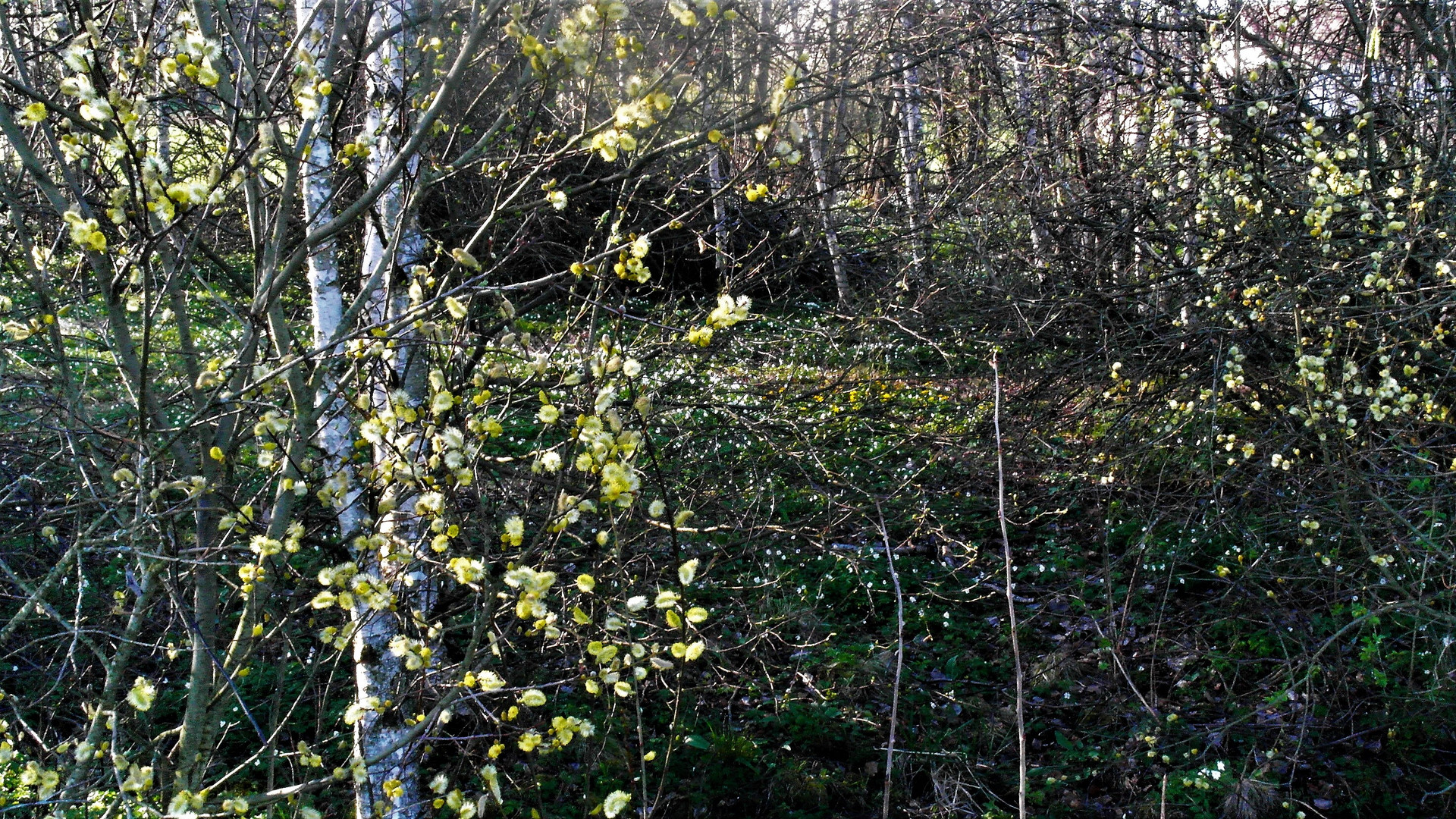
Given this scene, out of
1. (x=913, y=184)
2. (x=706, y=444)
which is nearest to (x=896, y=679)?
(x=706, y=444)

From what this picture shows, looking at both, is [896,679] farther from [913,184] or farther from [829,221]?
[829,221]

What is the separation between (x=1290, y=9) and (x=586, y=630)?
470 cm

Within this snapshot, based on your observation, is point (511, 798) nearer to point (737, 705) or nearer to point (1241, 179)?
point (737, 705)

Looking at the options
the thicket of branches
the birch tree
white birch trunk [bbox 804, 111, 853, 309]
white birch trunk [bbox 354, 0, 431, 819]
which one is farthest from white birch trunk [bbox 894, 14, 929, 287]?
the birch tree

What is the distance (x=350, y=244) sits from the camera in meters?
6.81

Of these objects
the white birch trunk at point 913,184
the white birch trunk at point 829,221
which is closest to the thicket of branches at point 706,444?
the white birch trunk at point 913,184

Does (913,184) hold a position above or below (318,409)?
above

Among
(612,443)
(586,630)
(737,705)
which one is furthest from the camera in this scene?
(737,705)

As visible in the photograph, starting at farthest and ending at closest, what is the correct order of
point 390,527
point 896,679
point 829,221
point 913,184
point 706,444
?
point 829,221
point 913,184
point 706,444
point 390,527
point 896,679

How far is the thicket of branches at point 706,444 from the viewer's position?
2.23 m

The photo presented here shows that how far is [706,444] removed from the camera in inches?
223

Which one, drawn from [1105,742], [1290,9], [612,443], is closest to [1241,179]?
[1290,9]

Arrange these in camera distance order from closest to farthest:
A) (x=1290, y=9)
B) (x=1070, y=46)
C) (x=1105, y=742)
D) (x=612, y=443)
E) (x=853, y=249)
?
(x=612, y=443) < (x=1105, y=742) < (x=1290, y=9) < (x=1070, y=46) < (x=853, y=249)

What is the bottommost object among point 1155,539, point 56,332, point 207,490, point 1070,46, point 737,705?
point 737,705
